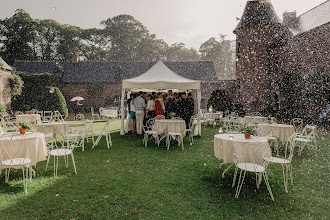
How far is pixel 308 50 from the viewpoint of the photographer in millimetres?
16250

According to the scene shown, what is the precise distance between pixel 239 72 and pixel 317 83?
6.40 meters

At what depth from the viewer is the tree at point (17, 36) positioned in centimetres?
3219

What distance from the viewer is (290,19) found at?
21.1 metres

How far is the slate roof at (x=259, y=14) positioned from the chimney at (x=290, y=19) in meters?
2.91

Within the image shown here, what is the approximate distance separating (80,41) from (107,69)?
13627 millimetres

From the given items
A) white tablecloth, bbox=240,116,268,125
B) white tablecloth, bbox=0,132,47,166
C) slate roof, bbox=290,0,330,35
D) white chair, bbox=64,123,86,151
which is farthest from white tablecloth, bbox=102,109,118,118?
Answer: slate roof, bbox=290,0,330,35

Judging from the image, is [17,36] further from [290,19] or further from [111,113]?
[290,19]

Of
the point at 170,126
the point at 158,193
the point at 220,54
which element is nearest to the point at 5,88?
the point at 170,126

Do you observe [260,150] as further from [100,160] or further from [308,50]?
[308,50]

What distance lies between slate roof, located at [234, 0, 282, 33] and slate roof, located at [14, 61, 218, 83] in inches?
379

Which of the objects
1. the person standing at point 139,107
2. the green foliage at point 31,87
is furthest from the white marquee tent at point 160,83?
the green foliage at point 31,87

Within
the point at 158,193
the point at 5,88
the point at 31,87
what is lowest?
the point at 158,193

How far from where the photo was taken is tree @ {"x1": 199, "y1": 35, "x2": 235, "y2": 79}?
2018 inches

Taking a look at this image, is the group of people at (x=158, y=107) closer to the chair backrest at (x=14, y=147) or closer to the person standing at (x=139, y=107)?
the person standing at (x=139, y=107)
